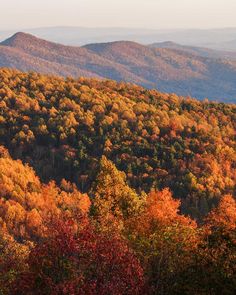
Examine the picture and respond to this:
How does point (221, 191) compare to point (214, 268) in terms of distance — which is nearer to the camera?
point (214, 268)

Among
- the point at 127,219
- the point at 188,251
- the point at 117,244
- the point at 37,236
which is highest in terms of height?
the point at 117,244

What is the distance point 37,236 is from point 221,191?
78.9 meters

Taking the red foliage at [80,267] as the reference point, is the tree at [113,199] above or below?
below

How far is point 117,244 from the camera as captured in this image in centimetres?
3925

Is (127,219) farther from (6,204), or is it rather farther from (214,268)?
(6,204)

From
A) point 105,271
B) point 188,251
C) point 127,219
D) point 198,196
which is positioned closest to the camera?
point 105,271

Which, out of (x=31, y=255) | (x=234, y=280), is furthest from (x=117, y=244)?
(x=234, y=280)

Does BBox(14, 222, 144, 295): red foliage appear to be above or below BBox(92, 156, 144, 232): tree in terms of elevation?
above

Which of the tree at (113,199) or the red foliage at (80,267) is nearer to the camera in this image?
the red foliage at (80,267)

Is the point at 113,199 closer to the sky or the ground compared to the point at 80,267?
closer to the ground

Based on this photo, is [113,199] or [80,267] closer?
[80,267]

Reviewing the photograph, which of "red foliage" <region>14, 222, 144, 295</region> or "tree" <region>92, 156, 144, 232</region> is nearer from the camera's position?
"red foliage" <region>14, 222, 144, 295</region>

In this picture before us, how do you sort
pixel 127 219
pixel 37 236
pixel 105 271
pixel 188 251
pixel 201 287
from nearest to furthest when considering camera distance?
pixel 105 271 → pixel 201 287 → pixel 188 251 → pixel 127 219 → pixel 37 236

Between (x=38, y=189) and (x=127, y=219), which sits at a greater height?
(x=127, y=219)
